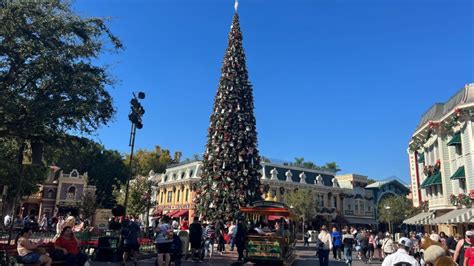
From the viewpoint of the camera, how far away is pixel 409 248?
5.88 metres

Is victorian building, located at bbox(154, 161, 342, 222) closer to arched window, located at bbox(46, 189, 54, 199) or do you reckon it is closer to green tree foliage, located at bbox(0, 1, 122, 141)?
arched window, located at bbox(46, 189, 54, 199)

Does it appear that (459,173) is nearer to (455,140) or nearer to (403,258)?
(455,140)

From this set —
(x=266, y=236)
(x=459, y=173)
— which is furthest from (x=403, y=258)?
(x=459, y=173)

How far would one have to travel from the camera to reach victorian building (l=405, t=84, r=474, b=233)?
24.9m

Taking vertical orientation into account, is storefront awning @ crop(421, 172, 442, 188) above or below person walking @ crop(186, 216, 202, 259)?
above

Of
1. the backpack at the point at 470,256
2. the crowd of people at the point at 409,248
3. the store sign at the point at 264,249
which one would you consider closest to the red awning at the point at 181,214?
the crowd of people at the point at 409,248

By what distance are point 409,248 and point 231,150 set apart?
20088 millimetres

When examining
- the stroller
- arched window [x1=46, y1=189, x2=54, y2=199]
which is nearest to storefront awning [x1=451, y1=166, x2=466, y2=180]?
the stroller

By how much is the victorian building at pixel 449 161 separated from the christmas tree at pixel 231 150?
1363 cm

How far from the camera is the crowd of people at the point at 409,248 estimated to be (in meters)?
5.86

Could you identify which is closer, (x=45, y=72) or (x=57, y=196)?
(x=45, y=72)

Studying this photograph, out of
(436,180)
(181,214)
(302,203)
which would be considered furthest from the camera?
(302,203)

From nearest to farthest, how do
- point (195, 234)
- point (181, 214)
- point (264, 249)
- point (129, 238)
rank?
point (129, 238) < point (264, 249) < point (195, 234) < point (181, 214)

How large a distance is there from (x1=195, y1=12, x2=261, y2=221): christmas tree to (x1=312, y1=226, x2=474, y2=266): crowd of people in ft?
23.7
